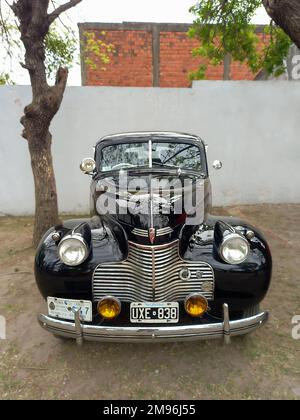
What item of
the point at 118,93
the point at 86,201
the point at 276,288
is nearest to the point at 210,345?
the point at 276,288

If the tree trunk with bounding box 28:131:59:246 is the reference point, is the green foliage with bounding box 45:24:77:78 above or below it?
above

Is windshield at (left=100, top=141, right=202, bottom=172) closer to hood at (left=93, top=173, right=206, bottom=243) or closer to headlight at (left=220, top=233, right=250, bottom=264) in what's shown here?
hood at (left=93, top=173, right=206, bottom=243)

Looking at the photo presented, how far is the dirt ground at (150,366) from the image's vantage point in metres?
2.33

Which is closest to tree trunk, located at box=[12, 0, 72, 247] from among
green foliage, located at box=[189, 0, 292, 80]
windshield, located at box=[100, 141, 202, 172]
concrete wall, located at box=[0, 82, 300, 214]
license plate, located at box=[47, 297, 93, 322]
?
windshield, located at box=[100, 141, 202, 172]

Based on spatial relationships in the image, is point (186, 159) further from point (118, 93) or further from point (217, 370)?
point (118, 93)

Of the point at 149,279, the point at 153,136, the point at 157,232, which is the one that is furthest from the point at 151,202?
the point at 153,136

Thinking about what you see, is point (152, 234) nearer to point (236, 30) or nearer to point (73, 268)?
point (73, 268)

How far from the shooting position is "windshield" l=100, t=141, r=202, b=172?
3.38 meters

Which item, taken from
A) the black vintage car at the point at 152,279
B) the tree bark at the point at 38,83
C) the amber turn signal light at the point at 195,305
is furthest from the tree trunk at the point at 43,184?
the amber turn signal light at the point at 195,305

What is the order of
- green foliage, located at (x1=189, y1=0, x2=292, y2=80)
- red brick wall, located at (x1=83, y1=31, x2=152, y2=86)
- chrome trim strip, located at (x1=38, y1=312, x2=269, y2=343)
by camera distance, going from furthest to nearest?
1. red brick wall, located at (x1=83, y1=31, x2=152, y2=86)
2. green foliage, located at (x1=189, y1=0, x2=292, y2=80)
3. chrome trim strip, located at (x1=38, y1=312, x2=269, y2=343)

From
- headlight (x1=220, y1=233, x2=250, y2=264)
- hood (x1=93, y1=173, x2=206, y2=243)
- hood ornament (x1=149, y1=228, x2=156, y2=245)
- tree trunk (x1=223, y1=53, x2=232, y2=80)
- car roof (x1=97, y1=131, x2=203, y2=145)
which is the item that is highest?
tree trunk (x1=223, y1=53, x2=232, y2=80)

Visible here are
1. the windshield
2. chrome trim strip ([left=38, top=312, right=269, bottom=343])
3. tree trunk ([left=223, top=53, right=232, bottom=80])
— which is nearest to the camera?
chrome trim strip ([left=38, top=312, right=269, bottom=343])

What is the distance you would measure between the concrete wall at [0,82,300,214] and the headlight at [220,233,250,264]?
4.74 metres

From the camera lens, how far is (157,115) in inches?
259
